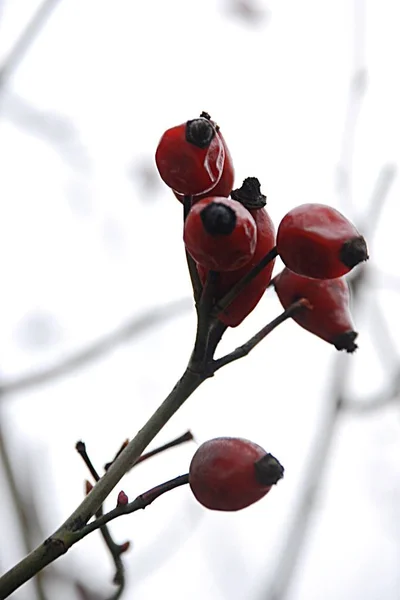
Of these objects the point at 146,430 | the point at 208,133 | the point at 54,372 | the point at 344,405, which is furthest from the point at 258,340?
the point at 344,405

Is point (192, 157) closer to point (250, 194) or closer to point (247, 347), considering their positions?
point (250, 194)

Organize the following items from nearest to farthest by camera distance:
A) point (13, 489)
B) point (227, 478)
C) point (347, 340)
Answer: point (227, 478)
point (347, 340)
point (13, 489)

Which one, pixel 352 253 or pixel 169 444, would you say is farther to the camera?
pixel 169 444

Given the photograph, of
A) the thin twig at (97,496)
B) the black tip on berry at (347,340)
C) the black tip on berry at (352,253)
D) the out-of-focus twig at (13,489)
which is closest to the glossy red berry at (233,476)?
the thin twig at (97,496)

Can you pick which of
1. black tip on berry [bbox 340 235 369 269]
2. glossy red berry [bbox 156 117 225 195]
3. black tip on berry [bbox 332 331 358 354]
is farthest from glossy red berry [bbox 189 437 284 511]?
glossy red berry [bbox 156 117 225 195]

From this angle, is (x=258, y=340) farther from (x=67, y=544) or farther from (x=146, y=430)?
(x=67, y=544)

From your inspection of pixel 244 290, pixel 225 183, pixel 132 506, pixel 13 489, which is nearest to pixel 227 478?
pixel 132 506
